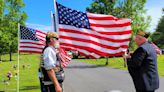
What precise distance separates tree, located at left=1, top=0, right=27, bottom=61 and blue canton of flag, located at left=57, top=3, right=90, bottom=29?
64526mm

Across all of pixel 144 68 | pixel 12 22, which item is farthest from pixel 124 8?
pixel 144 68

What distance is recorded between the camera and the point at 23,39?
18.2m

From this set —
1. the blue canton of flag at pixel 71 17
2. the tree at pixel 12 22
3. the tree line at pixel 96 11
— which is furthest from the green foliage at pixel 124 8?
the blue canton of flag at pixel 71 17

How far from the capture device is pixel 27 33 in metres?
18.1

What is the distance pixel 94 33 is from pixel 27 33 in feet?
24.0

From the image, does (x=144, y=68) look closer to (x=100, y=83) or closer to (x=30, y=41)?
(x=30, y=41)

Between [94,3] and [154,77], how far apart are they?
46.8m

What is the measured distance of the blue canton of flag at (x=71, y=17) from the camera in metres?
11.4

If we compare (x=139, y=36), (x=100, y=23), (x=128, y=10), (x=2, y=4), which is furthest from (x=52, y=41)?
(x=2, y=4)

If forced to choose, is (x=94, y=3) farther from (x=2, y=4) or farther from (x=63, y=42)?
(x=63, y=42)

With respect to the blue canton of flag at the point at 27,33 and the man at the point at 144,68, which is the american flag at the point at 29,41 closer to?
the blue canton of flag at the point at 27,33

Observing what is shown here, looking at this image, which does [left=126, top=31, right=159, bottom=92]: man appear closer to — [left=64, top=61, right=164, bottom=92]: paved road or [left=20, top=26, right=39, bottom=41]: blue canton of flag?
[left=64, top=61, right=164, bottom=92]: paved road

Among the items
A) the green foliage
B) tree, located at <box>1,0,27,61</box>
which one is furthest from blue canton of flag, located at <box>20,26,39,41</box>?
tree, located at <box>1,0,27,61</box>

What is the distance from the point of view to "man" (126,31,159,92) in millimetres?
7680
